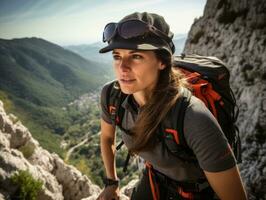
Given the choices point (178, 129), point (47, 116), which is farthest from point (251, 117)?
point (47, 116)

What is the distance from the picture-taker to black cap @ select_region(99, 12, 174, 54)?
9.10 feet

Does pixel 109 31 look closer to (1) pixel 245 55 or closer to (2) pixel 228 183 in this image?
(2) pixel 228 183

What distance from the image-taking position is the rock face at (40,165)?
1347 centimetres

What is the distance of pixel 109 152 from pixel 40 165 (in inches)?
587

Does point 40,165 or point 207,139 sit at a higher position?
point 207,139

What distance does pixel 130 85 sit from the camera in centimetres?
302

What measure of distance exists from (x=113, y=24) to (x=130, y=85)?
35.2 inches

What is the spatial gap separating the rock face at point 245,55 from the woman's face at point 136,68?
450 centimetres

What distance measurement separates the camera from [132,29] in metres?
2.82

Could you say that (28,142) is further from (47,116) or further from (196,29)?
(47,116)

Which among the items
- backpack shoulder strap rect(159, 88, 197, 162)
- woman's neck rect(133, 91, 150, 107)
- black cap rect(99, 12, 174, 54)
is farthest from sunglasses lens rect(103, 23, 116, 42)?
backpack shoulder strap rect(159, 88, 197, 162)

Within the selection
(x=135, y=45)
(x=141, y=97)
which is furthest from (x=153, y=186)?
(x=135, y=45)

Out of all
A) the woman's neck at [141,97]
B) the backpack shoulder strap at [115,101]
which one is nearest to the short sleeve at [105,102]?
the backpack shoulder strap at [115,101]

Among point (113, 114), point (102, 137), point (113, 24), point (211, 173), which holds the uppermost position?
point (113, 24)
